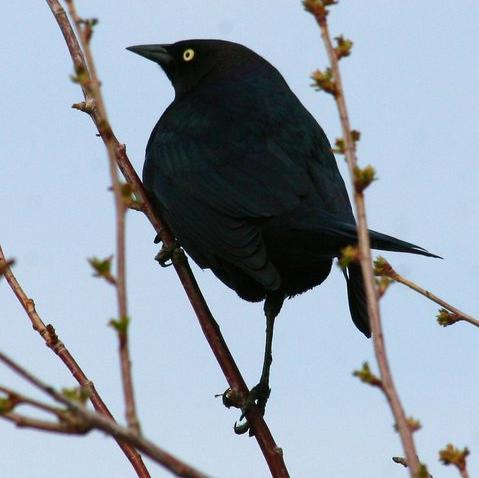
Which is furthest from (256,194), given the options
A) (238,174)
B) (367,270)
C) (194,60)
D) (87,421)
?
(87,421)

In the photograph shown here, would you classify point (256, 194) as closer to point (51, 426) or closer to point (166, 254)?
point (166, 254)

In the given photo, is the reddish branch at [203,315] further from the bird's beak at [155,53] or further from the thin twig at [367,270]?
the bird's beak at [155,53]

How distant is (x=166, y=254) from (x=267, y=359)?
2.41 ft

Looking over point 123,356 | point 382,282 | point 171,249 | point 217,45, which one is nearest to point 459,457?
point 382,282

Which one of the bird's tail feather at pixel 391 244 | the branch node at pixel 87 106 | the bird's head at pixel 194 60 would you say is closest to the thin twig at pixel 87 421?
the bird's tail feather at pixel 391 244

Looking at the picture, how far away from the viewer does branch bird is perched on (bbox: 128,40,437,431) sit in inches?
168

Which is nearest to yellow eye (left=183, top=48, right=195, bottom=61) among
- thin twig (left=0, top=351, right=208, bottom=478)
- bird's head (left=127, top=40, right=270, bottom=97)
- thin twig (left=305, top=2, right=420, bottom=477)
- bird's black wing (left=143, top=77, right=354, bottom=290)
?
bird's head (left=127, top=40, right=270, bottom=97)

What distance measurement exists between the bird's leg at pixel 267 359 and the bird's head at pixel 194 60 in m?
1.59

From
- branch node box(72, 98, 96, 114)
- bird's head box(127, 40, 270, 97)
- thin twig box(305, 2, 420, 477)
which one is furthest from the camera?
bird's head box(127, 40, 270, 97)

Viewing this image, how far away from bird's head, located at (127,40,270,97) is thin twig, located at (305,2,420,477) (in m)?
3.90

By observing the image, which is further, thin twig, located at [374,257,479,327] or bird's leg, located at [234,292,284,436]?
bird's leg, located at [234,292,284,436]

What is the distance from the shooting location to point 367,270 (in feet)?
5.83

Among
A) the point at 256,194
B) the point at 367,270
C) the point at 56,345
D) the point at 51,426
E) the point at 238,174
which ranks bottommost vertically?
the point at 51,426

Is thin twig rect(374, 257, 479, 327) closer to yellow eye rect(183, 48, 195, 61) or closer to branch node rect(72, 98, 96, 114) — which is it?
branch node rect(72, 98, 96, 114)
